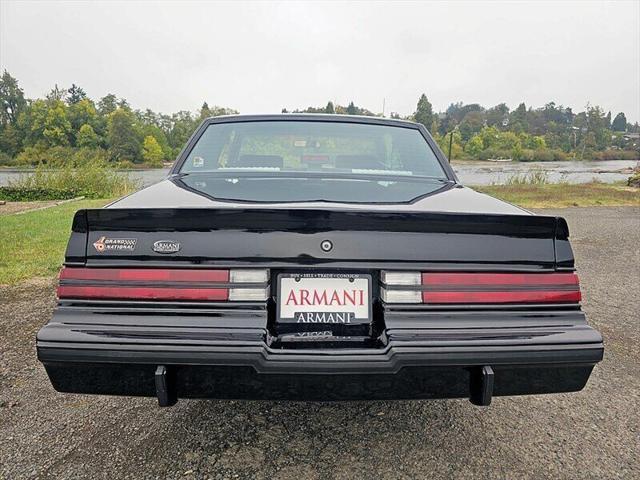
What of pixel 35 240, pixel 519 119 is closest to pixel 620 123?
pixel 519 119

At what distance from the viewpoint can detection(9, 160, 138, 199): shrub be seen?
17203mm

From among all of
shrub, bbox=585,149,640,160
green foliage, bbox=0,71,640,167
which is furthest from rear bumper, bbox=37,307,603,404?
shrub, bbox=585,149,640,160

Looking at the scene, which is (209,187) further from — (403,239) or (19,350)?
(19,350)

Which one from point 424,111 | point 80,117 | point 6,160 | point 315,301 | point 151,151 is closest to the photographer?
point 315,301

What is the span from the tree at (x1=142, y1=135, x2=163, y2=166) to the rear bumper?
6122 cm

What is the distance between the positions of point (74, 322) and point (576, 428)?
2359mm

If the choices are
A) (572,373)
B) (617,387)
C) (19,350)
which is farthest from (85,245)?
(617,387)

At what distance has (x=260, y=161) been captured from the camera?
2.74 meters

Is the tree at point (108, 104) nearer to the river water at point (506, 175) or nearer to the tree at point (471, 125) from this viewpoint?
the river water at point (506, 175)

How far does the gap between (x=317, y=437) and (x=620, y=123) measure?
184 m

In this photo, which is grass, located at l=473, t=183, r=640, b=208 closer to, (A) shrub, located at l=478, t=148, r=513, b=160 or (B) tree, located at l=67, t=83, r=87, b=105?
(A) shrub, located at l=478, t=148, r=513, b=160

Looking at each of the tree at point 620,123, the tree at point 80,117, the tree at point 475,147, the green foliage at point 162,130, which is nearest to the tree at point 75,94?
the green foliage at point 162,130

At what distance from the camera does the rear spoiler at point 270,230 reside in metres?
1.58

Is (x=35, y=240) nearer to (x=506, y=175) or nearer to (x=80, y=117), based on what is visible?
(x=506, y=175)
